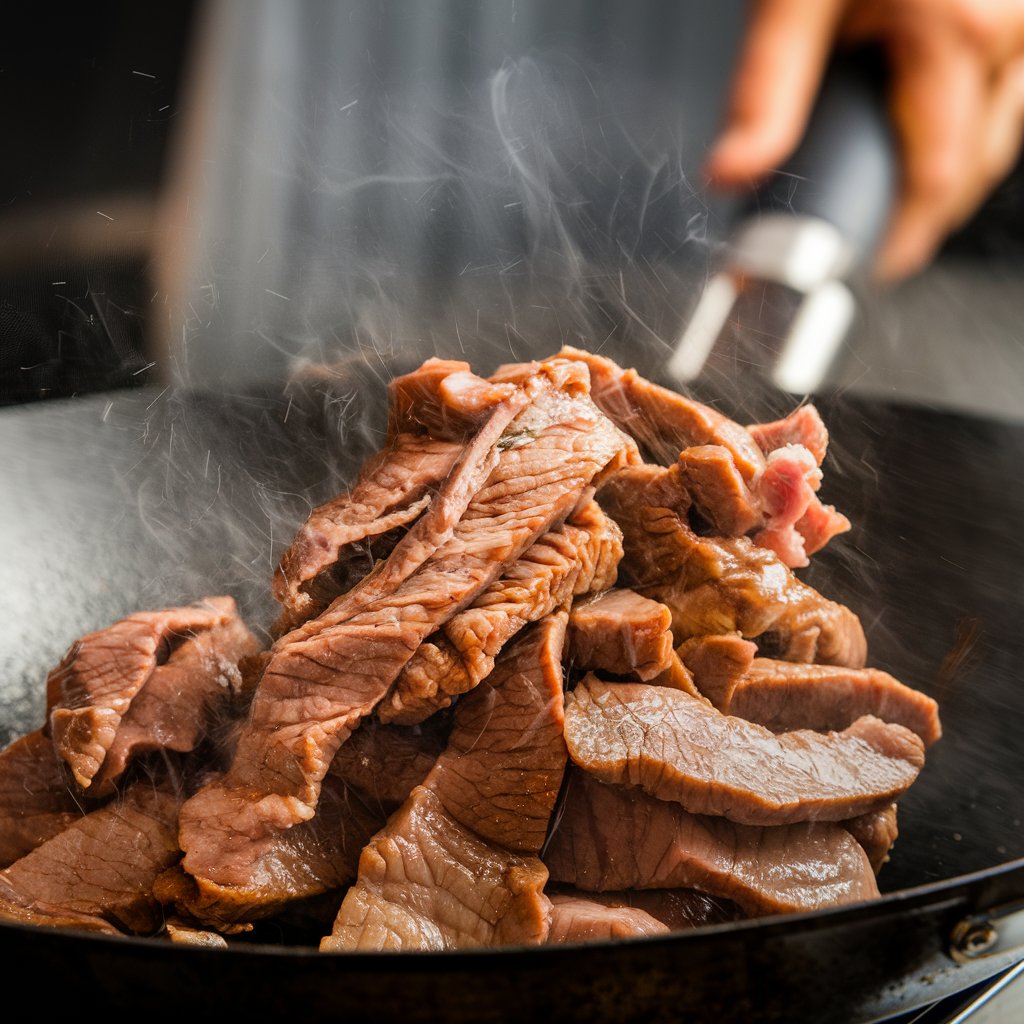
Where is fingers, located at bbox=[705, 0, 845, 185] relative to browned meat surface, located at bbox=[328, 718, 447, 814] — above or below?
above

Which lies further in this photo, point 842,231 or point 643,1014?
point 842,231

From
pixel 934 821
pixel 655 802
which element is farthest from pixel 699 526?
pixel 934 821

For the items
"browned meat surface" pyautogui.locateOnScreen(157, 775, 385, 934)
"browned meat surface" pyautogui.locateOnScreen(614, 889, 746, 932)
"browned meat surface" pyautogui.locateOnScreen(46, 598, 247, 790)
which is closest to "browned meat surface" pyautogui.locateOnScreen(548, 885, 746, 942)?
"browned meat surface" pyautogui.locateOnScreen(614, 889, 746, 932)

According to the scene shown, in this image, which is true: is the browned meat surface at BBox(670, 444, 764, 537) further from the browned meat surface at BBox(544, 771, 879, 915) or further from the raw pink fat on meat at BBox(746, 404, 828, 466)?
the browned meat surface at BBox(544, 771, 879, 915)

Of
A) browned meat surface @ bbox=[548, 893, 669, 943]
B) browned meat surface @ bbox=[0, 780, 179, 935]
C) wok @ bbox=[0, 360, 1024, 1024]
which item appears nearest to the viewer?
browned meat surface @ bbox=[548, 893, 669, 943]

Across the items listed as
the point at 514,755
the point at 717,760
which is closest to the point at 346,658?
the point at 514,755

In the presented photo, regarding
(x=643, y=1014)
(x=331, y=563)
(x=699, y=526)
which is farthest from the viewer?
(x=699, y=526)

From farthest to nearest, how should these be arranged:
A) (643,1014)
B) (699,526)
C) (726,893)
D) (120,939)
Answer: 1. (699,526)
2. (726,893)
3. (643,1014)
4. (120,939)

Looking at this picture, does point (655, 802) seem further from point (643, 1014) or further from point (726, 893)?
point (643, 1014)
